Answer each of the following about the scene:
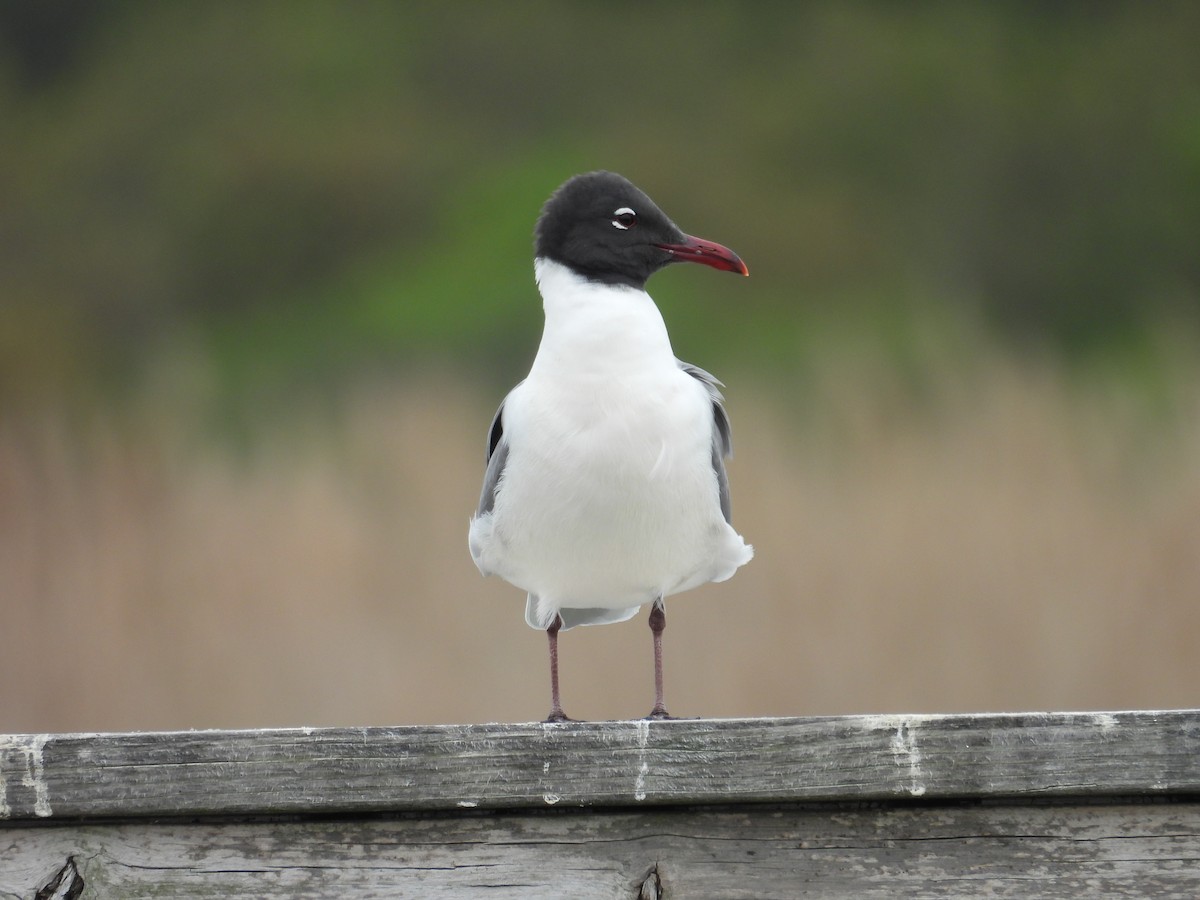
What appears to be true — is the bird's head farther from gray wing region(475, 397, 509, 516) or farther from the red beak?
gray wing region(475, 397, 509, 516)

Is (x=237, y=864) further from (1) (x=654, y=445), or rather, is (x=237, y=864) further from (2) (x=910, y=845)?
(1) (x=654, y=445)

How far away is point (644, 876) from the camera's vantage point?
60.6 inches

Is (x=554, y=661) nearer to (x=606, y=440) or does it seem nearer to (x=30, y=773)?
(x=606, y=440)

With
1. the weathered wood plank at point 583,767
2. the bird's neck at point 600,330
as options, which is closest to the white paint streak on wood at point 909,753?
the weathered wood plank at point 583,767

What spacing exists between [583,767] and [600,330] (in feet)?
3.64

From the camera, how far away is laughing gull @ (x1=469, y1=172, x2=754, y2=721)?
247cm

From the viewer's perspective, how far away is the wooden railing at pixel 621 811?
1.53 meters

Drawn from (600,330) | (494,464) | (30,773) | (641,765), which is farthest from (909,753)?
(494,464)

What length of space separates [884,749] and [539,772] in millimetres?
373

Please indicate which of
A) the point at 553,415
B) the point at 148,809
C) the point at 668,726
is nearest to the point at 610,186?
the point at 553,415

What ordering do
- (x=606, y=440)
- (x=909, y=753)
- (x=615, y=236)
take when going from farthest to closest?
(x=615, y=236), (x=606, y=440), (x=909, y=753)

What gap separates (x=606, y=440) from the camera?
8.01ft

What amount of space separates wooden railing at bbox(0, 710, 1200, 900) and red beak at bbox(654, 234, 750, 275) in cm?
129

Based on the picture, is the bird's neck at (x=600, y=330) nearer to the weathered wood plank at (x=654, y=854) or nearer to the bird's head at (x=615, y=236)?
the bird's head at (x=615, y=236)
